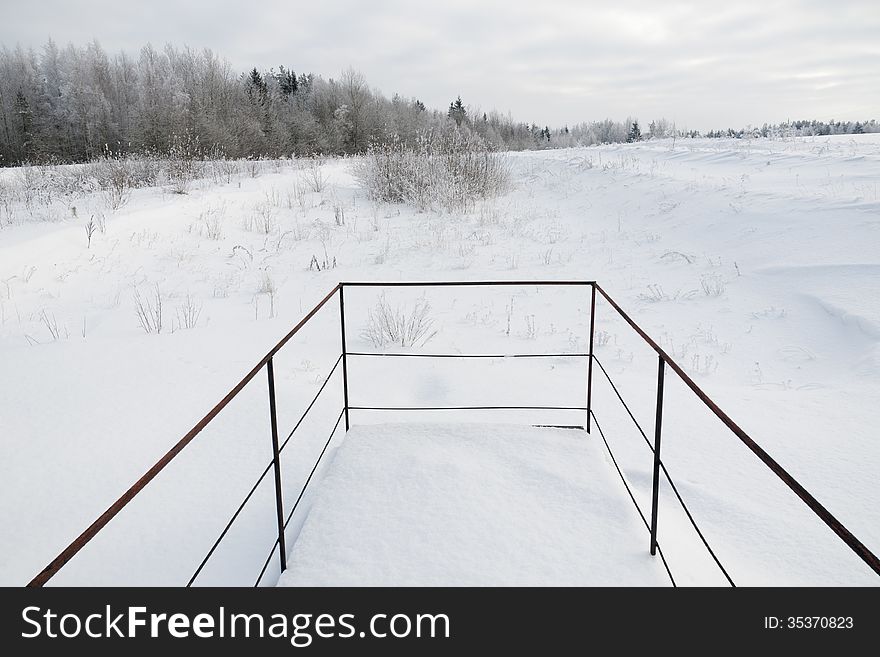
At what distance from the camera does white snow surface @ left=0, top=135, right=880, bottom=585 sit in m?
2.91

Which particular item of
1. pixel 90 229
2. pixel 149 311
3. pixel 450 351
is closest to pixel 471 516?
pixel 450 351

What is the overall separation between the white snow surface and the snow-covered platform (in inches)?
9.8

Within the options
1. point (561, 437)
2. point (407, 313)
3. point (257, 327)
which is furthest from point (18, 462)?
point (407, 313)

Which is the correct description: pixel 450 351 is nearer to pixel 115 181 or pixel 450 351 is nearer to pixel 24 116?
pixel 115 181

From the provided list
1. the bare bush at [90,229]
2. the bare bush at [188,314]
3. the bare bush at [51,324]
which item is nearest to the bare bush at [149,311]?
the bare bush at [188,314]

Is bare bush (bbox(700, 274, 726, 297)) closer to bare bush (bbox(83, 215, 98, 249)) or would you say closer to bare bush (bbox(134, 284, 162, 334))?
bare bush (bbox(134, 284, 162, 334))

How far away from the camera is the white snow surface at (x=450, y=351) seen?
2914mm

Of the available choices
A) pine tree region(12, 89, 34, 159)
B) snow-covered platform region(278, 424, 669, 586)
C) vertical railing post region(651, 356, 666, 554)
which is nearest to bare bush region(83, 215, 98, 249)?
snow-covered platform region(278, 424, 669, 586)

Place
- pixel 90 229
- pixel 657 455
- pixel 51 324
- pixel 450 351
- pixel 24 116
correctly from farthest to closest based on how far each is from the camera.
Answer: pixel 24 116
pixel 90 229
pixel 51 324
pixel 450 351
pixel 657 455

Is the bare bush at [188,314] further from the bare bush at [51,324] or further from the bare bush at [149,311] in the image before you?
the bare bush at [51,324]

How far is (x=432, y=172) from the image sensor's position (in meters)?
12.5

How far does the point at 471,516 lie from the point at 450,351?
10.0 feet
